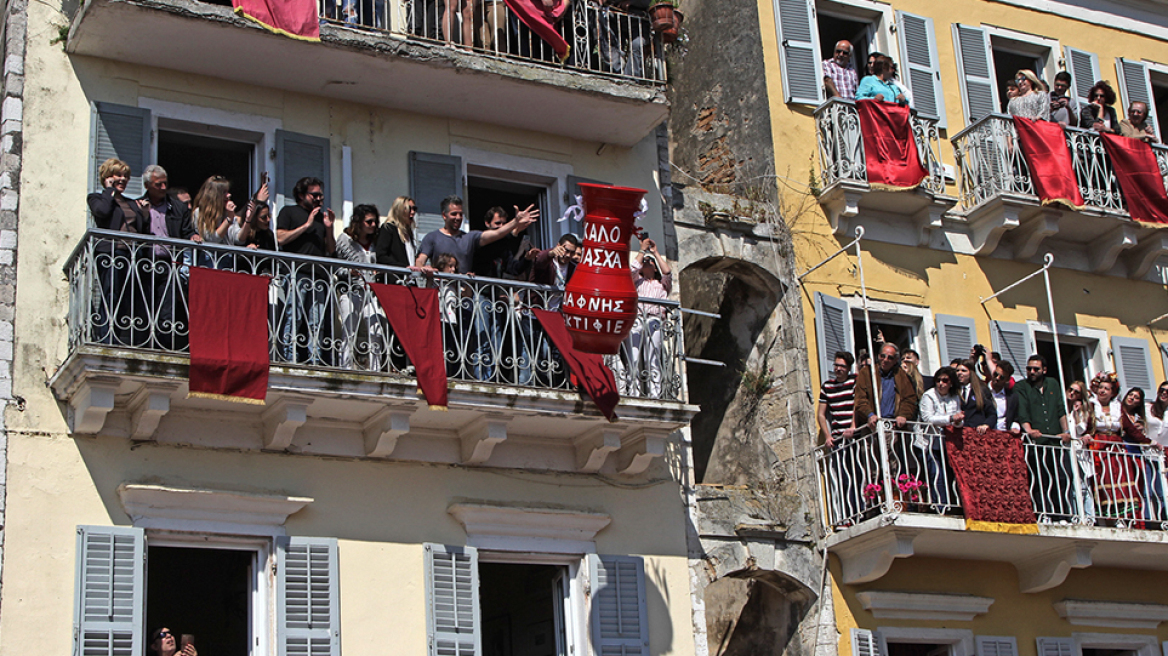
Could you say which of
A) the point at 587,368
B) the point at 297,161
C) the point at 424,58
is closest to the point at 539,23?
the point at 424,58

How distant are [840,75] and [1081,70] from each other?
3549 mm

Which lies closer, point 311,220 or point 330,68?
point 311,220

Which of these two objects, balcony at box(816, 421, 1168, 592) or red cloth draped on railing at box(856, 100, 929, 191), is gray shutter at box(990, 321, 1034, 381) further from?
red cloth draped on railing at box(856, 100, 929, 191)

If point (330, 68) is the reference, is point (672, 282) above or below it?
below

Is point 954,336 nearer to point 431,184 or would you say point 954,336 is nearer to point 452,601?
point 431,184

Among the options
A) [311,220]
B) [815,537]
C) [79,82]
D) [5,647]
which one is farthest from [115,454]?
[815,537]

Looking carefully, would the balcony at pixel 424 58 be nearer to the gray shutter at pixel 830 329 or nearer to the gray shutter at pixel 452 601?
the gray shutter at pixel 830 329

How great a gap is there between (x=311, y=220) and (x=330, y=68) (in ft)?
5.56

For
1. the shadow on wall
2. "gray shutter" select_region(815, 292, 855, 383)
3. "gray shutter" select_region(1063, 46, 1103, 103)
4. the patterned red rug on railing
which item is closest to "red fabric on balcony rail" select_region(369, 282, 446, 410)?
the shadow on wall

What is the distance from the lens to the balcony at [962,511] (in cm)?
1387

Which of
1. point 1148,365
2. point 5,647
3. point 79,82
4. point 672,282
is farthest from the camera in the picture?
point 1148,365

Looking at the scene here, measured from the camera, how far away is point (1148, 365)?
16938mm

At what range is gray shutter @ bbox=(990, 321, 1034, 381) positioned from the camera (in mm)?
16156

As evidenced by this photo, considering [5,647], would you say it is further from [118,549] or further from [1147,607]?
Result: [1147,607]
